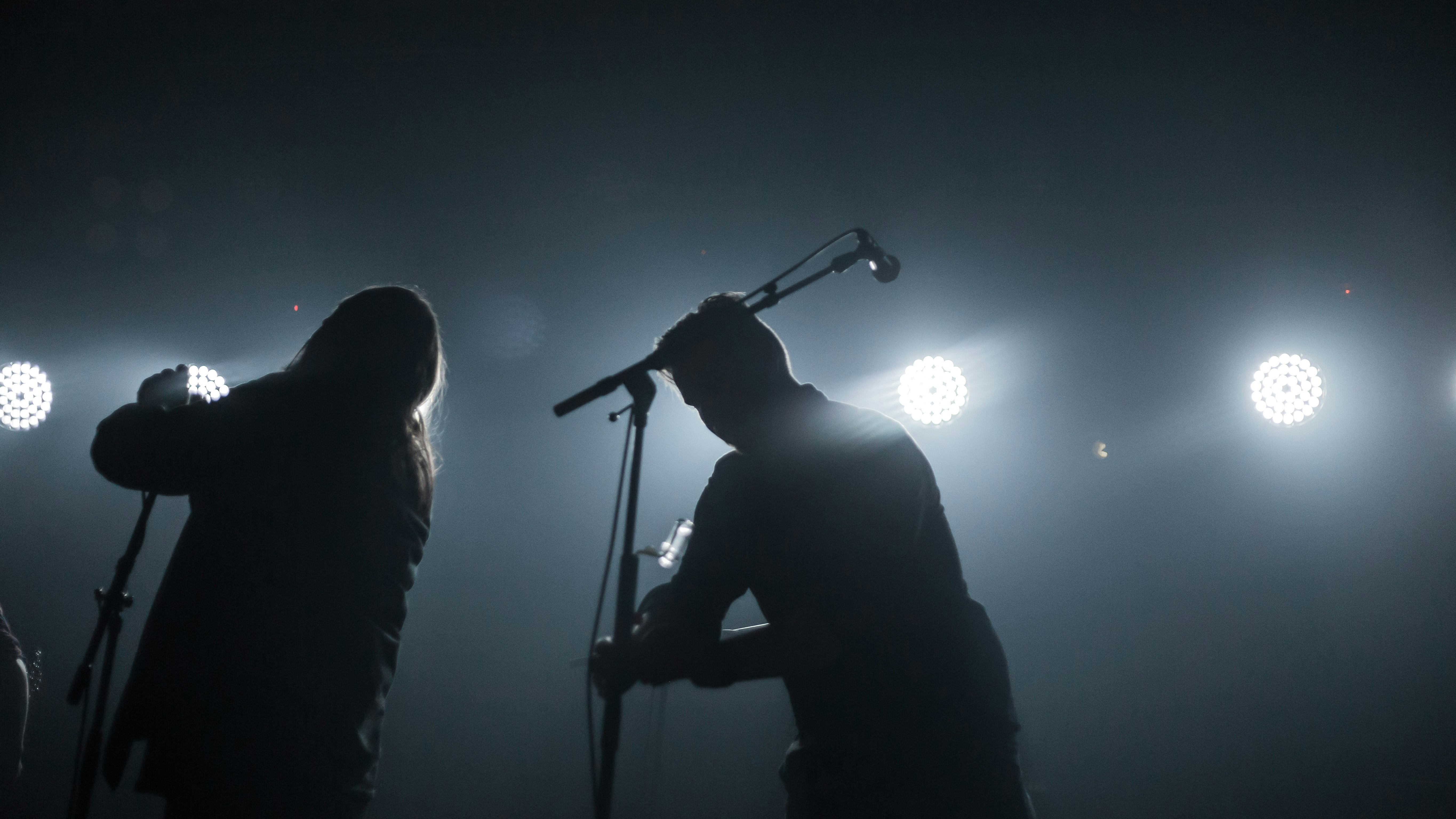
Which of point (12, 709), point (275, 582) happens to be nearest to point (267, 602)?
point (275, 582)

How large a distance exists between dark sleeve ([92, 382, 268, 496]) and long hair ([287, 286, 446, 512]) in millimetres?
179

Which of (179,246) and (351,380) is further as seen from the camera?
(179,246)

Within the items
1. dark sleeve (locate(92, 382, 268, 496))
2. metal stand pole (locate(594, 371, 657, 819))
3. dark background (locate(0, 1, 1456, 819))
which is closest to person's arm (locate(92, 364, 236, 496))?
dark sleeve (locate(92, 382, 268, 496))

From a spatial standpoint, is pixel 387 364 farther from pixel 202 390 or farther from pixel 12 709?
pixel 12 709

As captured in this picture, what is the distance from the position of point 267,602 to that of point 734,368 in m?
0.98

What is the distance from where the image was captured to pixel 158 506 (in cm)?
552

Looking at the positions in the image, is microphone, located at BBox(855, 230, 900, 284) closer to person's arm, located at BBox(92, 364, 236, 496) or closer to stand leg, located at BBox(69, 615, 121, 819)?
person's arm, located at BBox(92, 364, 236, 496)

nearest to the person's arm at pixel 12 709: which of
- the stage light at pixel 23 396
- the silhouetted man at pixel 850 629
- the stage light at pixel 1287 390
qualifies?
the silhouetted man at pixel 850 629

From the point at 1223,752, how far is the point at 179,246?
8.22 metres

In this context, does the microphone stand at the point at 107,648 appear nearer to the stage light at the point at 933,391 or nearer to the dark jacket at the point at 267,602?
the dark jacket at the point at 267,602

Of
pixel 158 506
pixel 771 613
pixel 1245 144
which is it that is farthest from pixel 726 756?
pixel 1245 144

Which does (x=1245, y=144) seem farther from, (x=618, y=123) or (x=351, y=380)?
(x=351, y=380)

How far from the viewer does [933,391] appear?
501cm

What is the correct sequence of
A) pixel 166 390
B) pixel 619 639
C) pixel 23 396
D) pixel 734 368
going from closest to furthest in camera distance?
pixel 619 639 < pixel 734 368 < pixel 166 390 < pixel 23 396
